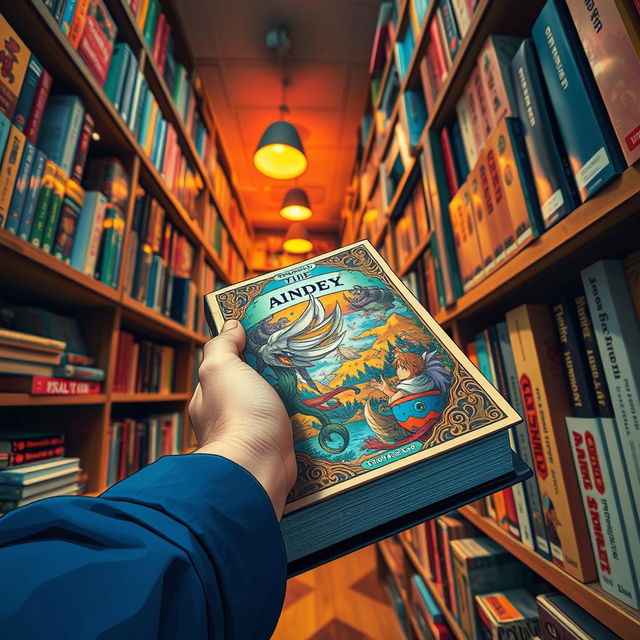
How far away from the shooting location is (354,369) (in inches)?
18.3

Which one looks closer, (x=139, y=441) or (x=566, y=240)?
(x=566, y=240)

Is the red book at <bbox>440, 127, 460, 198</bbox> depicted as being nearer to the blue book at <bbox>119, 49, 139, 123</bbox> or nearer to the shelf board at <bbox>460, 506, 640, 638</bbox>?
the shelf board at <bbox>460, 506, 640, 638</bbox>

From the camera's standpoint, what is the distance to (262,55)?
82.0 inches

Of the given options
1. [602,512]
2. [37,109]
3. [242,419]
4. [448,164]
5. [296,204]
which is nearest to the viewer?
[242,419]

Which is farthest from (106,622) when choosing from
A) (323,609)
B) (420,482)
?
(323,609)

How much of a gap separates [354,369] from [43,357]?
2.36 ft

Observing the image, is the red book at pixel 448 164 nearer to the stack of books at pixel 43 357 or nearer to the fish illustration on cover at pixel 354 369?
the fish illustration on cover at pixel 354 369

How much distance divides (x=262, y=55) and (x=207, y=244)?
1184 mm

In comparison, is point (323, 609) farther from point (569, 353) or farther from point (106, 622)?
point (106, 622)

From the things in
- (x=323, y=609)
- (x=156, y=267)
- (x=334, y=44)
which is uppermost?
(x=334, y=44)

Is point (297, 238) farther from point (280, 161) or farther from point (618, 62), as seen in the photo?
point (618, 62)

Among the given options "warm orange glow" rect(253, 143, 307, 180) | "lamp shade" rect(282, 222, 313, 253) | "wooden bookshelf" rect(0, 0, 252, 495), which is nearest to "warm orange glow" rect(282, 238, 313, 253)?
"lamp shade" rect(282, 222, 313, 253)

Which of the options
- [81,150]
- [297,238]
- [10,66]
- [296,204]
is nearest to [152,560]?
[10,66]

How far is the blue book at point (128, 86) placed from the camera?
112cm
